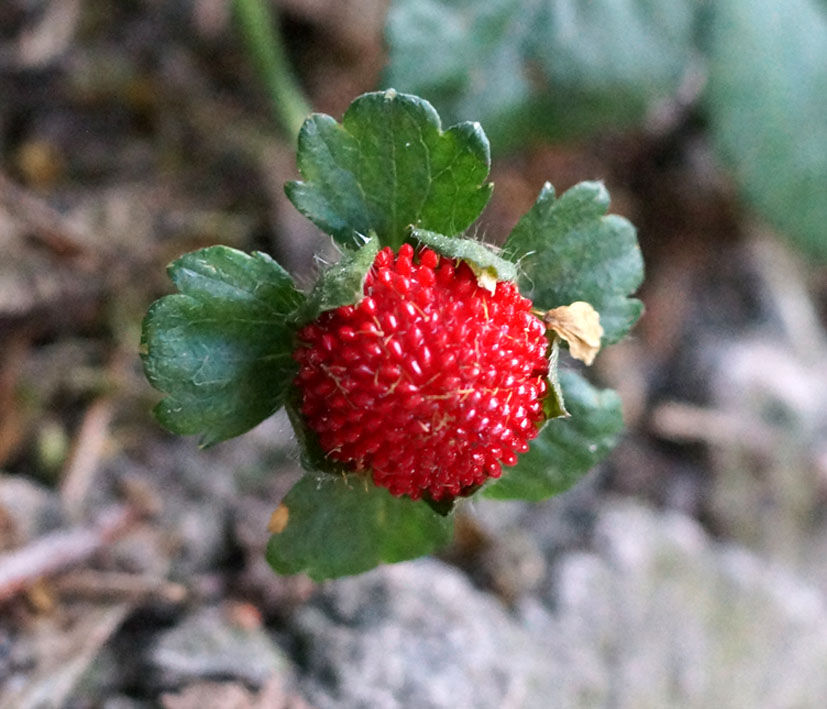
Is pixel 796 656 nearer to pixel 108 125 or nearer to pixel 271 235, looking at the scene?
pixel 271 235

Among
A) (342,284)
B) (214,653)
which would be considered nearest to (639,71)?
(342,284)

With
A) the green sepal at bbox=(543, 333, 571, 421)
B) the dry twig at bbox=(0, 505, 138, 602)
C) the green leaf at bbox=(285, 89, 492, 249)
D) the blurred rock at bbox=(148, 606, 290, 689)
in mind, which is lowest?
the blurred rock at bbox=(148, 606, 290, 689)

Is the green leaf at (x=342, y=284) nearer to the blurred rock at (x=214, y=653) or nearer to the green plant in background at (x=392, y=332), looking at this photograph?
the green plant in background at (x=392, y=332)

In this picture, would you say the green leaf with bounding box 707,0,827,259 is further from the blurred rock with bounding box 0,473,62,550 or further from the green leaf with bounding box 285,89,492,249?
the blurred rock with bounding box 0,473,62,550

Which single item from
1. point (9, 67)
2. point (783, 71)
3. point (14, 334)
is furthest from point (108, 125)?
point (783, 71)

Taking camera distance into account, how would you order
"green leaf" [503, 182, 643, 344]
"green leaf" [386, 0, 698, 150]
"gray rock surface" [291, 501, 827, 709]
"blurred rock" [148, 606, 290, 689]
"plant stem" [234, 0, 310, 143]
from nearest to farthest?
"green leaf" [503, 182, 643, 344]
"blurred rock" [148, 606, 290, 689]
"gray rock surface" [291, 501, 827, 709]
"green leaf" [386, 0, 698, 150]
"plant stem" [234, 0, 310, 143]

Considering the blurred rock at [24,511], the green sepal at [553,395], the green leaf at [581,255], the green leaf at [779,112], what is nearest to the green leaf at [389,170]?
the green leaf at [581,255]

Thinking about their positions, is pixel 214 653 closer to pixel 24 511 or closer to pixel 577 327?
pixel 24 511

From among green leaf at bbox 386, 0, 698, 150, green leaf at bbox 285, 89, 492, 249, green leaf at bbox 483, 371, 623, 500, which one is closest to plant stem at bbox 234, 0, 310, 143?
green leaf at bbox 386, 0, 698, 150
